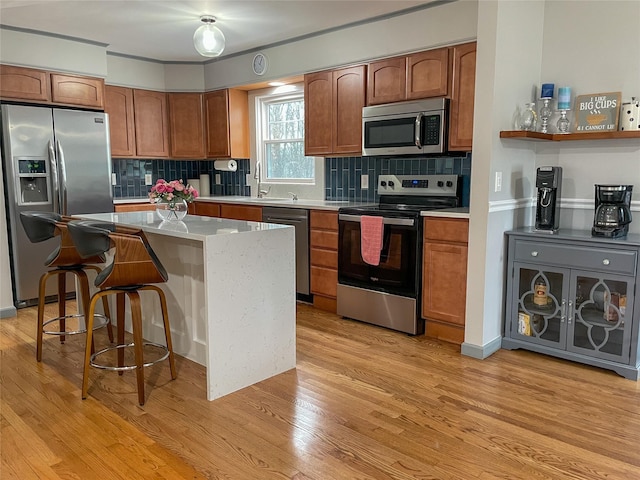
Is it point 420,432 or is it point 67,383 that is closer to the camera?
point 420,432

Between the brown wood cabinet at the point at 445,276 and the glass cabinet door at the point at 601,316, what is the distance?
27.0 inches

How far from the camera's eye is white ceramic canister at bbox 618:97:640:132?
3.09m

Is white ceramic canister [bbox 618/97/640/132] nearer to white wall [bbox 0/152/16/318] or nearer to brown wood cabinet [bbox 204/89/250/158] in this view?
brown wood cabinet [bbox 204/89/250/158]

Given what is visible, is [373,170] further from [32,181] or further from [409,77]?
[32,181]

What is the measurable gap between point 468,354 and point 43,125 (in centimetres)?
Result: 402

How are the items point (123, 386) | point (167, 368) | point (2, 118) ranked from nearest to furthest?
point (123, 386) < point (167, 368) < point (2, 118)

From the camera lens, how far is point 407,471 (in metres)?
2.00

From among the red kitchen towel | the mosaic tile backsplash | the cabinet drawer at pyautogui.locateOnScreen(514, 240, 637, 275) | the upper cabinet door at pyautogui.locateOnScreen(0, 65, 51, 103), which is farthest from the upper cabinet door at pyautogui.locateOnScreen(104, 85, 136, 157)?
the cabinet drawer at pyautogui.locateOnScreen(514, 240, 637, 275)

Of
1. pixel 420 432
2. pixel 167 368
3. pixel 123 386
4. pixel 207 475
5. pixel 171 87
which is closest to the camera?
pixel 207 475

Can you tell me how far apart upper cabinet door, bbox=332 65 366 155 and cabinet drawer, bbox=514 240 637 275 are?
1.71m

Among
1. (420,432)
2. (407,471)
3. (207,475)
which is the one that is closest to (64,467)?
(207,475)

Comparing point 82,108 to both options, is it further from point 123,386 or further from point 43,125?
point 123,386

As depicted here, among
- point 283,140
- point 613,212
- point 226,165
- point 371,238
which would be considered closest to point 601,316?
point 613,212

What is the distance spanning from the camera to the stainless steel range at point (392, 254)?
3623mm
